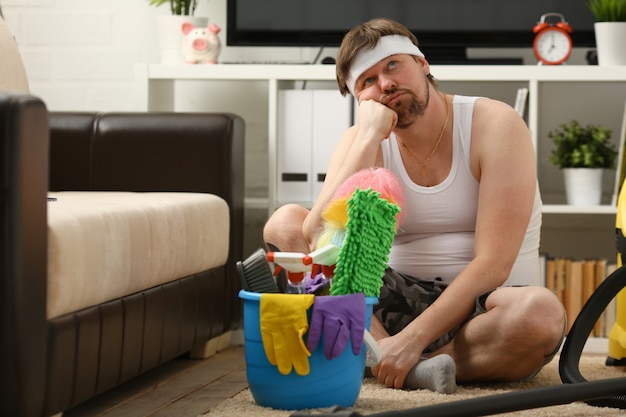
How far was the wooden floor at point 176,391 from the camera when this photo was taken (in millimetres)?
1830

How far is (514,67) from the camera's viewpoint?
107 inches

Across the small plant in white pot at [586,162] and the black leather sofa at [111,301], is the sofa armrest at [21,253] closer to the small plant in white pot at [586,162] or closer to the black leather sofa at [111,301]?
the black leather sofa at [111,301]

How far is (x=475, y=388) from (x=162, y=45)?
1.50 meters

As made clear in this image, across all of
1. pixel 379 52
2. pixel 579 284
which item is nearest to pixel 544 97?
pixel 579 284

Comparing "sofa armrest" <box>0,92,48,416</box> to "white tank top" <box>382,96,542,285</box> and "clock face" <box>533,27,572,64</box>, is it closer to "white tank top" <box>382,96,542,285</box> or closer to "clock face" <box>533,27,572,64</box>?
"white tank top" <box>382,96,542,285</box>

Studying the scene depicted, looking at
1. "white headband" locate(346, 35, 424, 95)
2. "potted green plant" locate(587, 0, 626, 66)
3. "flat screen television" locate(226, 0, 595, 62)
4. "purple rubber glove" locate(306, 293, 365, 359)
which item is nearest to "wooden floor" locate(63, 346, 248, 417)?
"purple rubber glove" locate(306, 293, 365, 359)

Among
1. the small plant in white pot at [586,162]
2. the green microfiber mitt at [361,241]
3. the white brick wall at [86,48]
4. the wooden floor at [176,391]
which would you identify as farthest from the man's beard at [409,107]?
the white brick wall at [86,48]

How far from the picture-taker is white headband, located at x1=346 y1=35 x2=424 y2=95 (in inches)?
81.5

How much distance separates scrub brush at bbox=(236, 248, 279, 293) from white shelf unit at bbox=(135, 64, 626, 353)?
3.34ft

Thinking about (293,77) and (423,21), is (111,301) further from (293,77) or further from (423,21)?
(423,21)

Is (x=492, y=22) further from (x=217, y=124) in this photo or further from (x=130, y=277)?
(x=130, y=277)

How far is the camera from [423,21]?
9.71 feet

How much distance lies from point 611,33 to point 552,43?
17 cm

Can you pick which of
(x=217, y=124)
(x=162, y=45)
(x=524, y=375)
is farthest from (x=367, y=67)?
(x=162, y=45)
